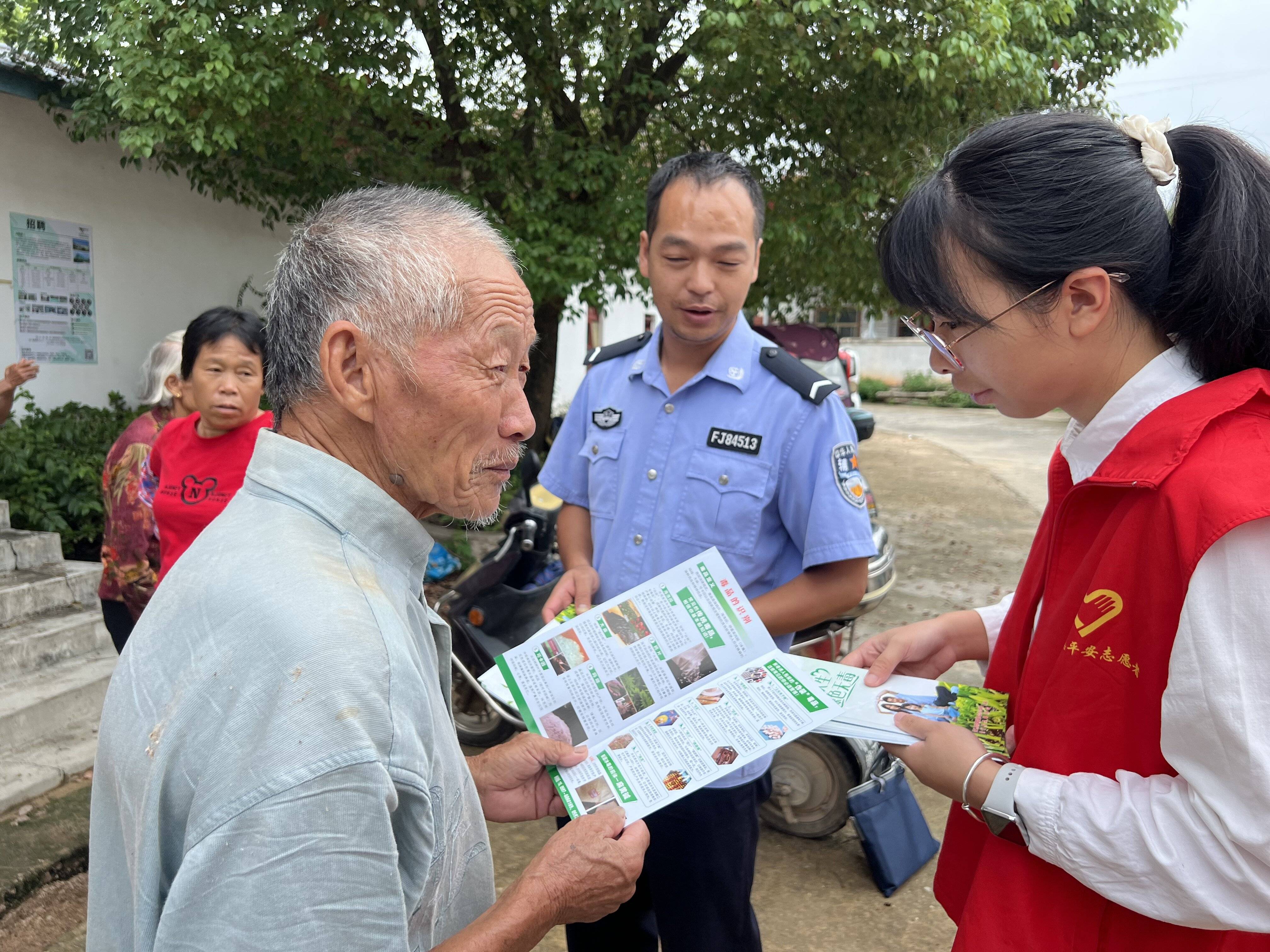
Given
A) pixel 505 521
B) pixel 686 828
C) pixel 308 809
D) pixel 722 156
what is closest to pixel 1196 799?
pixel 308 809

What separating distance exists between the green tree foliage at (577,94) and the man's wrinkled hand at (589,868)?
4413mm

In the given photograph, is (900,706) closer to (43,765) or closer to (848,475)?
(848,475)

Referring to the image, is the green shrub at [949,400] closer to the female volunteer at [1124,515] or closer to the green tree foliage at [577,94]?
the green tree foliage at [577,94]

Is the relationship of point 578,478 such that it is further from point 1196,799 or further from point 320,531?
point 1196,799

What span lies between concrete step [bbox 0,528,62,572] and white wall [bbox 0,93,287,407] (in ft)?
4.10

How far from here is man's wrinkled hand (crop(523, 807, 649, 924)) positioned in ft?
3.73

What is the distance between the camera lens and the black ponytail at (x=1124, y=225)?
1.11 meters

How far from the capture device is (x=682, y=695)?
1.63 m

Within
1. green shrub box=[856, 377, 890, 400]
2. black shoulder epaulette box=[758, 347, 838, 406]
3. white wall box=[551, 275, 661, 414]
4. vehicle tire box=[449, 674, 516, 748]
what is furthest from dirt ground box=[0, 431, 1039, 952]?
green shrub box=[856, 377, 890, 400]

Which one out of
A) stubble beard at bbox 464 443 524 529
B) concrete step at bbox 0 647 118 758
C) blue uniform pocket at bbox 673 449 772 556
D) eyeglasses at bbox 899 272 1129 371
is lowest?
concrete step at bbox 0 647 118 758

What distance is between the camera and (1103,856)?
1089 mm

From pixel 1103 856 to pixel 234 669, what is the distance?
3.22ft

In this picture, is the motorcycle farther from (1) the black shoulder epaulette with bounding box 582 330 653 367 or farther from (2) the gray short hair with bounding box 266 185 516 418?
(2) the gray short hair with bounding box 266 185 516 418

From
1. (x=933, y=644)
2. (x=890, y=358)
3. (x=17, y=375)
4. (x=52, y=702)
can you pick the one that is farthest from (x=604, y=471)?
(x=890, y=358)
